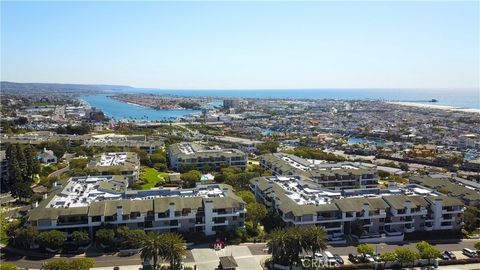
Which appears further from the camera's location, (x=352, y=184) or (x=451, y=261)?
(x=352, y=184)

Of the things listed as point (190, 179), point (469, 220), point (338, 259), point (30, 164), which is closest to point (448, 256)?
point (469, 220)

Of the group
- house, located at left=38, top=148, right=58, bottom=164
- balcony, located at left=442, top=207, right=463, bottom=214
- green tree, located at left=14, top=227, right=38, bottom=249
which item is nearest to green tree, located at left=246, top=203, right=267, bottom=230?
balcony, located at left=442, top=207, right=463, bottom=214

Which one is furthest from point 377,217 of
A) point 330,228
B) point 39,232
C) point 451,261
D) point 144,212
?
point 39,232

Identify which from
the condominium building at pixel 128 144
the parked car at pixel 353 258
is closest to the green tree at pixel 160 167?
the condominium building at pixel 128 144

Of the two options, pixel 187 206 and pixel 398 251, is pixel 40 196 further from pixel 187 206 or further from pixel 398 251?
pixel 398 251

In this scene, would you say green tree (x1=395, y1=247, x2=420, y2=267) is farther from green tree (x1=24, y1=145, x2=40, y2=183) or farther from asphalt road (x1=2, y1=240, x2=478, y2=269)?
green tree (x1=24, y1=145, x2=40, y2=183)

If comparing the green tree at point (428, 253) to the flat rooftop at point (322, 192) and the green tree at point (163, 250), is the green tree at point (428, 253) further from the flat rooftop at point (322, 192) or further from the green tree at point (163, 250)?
the green tree at point (163, 250)
